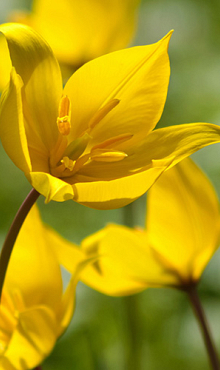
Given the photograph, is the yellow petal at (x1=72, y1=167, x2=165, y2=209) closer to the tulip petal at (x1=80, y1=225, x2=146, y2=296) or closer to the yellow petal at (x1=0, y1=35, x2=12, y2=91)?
the tulip petal at (x1=80, y1=225, x2=146, y2=296)

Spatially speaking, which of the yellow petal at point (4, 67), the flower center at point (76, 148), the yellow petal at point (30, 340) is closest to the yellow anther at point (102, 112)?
the flower center at point (76, 148)

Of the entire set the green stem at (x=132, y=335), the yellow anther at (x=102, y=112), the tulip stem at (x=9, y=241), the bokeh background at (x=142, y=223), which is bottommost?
the bokeh background at (x=142, y=223)

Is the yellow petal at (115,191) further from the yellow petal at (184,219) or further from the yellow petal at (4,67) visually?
the yellow petal at (4,67)

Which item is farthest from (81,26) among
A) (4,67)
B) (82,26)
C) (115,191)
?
(115,191)

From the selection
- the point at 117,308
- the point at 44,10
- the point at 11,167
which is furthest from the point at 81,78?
the point at 11,167

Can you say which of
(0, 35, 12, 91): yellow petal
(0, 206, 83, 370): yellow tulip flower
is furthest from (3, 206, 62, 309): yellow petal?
(0, 35, 12, 91): yellow petal

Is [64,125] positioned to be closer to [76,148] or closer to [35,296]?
[76,148]
